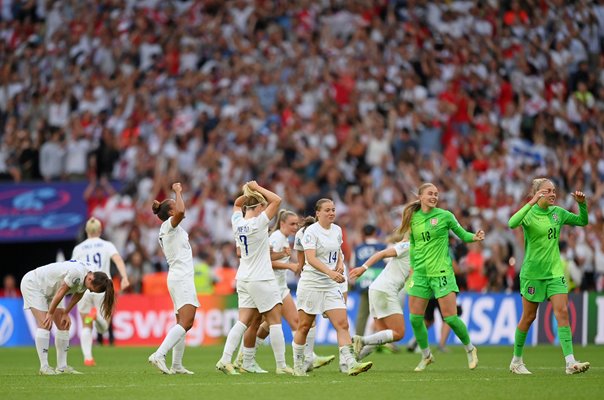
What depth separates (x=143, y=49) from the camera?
34500mm

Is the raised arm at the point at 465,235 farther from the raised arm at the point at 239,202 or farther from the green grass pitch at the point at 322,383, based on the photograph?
the raised arm at the point at 239,202

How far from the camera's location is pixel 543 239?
16797mm

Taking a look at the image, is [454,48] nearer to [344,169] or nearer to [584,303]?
[344,169]

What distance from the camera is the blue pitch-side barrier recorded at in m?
27.0

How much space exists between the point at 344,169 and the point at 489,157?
356 centimetres

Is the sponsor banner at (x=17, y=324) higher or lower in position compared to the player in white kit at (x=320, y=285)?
lower

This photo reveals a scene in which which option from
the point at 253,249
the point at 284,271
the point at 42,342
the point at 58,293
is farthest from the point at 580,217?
the point at 42,342

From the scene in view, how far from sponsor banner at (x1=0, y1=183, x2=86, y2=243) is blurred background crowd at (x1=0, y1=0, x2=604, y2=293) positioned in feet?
1.95

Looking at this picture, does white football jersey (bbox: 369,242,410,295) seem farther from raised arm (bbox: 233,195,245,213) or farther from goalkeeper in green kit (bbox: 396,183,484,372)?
raised arm (bbox: 233,195,245,213)

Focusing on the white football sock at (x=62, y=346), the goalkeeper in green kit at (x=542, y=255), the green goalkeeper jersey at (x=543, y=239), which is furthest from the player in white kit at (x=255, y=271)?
the green goalkeeper jersey at (x=543, y=239)

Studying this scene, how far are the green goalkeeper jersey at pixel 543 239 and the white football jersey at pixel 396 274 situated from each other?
2970mm

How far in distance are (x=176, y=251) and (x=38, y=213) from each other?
41.0 feet

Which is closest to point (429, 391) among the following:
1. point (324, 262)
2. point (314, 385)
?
point (314, 385)

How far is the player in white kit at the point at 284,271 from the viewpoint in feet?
57.8
